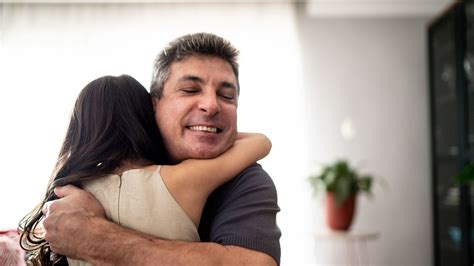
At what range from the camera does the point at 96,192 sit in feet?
4.12

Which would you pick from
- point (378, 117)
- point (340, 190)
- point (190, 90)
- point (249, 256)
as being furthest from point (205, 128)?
point (378, 117)

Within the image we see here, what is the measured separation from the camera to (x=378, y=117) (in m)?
5.00

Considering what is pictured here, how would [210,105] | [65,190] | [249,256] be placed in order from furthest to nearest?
1. [210,105]
2. [65,190]
3. [249,256]

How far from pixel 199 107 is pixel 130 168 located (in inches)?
9.8

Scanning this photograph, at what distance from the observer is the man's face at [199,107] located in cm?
140

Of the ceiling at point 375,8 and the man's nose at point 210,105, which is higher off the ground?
the ceiling at point 375,8

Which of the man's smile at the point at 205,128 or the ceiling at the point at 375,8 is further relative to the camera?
the ceiling at the point at 375,8

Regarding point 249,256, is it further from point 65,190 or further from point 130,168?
point 65,190

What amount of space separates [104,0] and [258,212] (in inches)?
162

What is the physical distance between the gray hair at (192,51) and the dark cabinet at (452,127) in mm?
3132

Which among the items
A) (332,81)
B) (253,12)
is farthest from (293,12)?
(332,81)

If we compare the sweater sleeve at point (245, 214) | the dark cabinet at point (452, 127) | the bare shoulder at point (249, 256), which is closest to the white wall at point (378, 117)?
the dark cabinet at point (452, 127)

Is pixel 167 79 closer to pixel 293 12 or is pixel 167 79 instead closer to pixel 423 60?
pixel 293 12

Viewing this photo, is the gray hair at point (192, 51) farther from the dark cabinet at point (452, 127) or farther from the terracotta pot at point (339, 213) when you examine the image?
the dark cabinet at point (452, 127)
